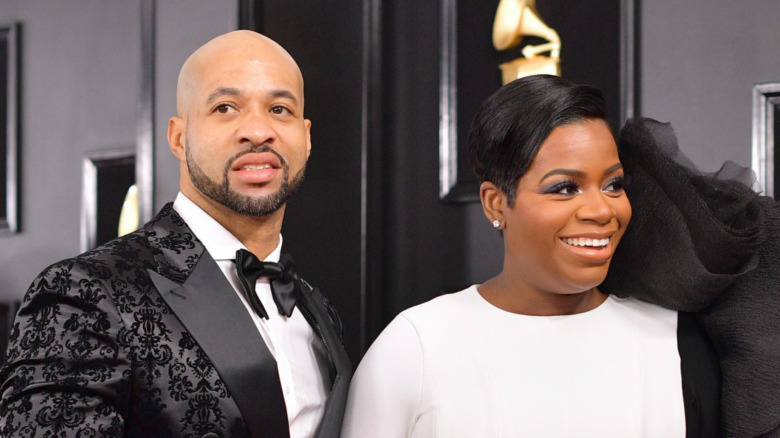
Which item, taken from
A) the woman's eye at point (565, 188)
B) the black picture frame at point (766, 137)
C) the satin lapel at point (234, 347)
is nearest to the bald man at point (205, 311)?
→ the satin lapel at point (234, 347)

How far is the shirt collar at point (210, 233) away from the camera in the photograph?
5.68ft

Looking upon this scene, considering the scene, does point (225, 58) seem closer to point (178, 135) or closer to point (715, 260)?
point (178, 135)

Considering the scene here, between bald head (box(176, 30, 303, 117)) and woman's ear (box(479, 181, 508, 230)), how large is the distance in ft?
1.65

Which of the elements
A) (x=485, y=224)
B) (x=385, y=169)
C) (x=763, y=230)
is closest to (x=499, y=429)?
(x=763, y=230)

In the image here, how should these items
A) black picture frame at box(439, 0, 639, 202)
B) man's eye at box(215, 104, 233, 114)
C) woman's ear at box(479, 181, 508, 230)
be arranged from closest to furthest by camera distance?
woman's ear at box(479, 181, 508, 230) < man's eye at box(215, 104, 233, 114) < black picture frame at box(439, 0, 639, 202)

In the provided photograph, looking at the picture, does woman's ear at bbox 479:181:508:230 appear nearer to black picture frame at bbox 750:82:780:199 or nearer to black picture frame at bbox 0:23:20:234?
black picture frame at bbox 750:82:780:199

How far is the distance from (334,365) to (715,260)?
29.9 inches

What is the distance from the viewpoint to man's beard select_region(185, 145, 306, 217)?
1.73m

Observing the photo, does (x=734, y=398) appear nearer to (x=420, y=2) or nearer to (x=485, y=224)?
(x=485, y=224)

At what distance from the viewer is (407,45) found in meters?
2.43

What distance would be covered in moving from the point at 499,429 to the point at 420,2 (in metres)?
1.30

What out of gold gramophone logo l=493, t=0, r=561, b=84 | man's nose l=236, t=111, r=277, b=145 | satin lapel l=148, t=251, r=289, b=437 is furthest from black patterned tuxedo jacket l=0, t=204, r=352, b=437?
gold gramophone logo l=493, t=0, r=561, b=84

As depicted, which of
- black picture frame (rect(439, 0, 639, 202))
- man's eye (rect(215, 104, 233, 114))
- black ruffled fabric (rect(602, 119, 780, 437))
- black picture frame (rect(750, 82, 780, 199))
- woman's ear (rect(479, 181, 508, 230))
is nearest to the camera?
black ruffled fabric (rect(602, 119, 780, 437))

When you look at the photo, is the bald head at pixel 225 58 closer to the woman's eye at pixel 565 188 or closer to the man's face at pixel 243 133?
the man's face at pixel 243 133
